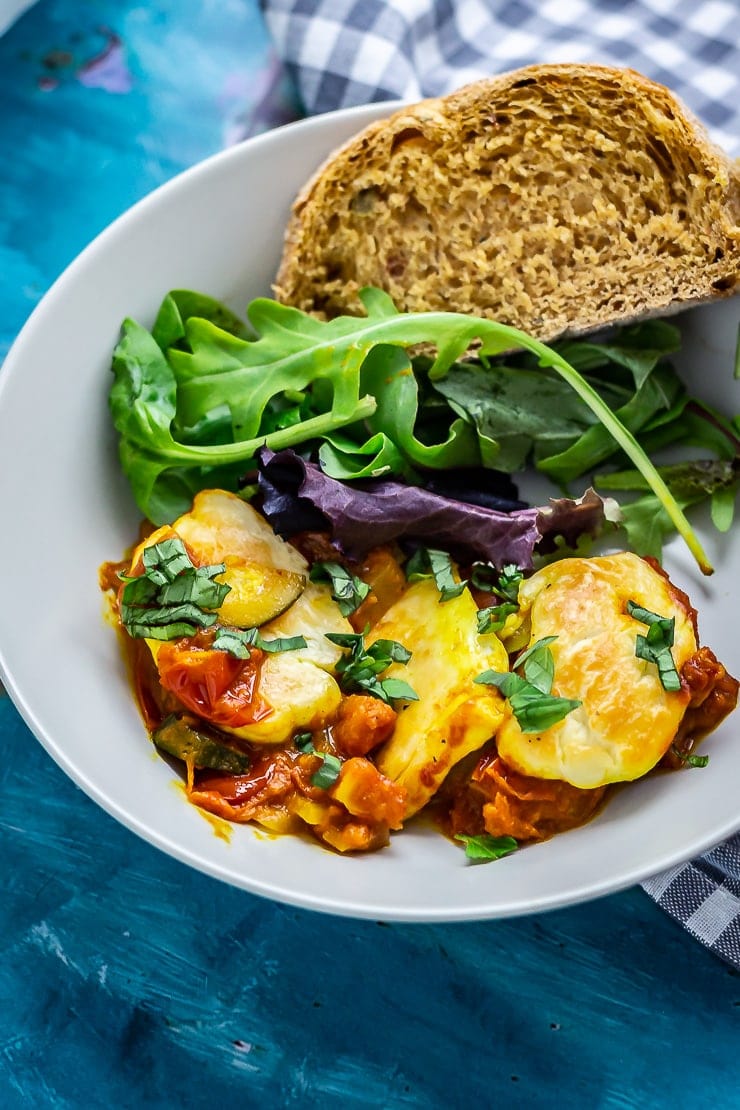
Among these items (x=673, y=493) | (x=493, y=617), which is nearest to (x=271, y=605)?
(x=493, y=617)

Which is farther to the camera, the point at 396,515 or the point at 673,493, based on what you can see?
the point at 673,493

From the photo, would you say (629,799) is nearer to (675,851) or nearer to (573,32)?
(675,851)

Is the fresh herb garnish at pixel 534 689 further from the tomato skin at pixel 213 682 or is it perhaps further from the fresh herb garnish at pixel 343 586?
the tomato skin at pixel 213 682

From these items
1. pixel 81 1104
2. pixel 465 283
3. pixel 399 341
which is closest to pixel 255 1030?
pixel 81 1104

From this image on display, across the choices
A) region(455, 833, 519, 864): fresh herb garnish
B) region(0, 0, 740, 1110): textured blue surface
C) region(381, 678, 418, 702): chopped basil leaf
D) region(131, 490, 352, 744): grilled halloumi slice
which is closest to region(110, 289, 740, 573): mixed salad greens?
region(131, 490, 352, 744): grilled halloumi slice

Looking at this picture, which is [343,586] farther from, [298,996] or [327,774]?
[298,996]

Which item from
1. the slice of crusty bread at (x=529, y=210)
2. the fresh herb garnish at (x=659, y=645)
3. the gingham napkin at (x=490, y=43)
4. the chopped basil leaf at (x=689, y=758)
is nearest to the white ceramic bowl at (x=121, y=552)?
the chopped basil leaf at (x=689, y=758)

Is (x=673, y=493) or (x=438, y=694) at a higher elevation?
(x=673, y=493)

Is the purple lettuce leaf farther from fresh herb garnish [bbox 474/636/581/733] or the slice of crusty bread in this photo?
the slice of crusty bread
